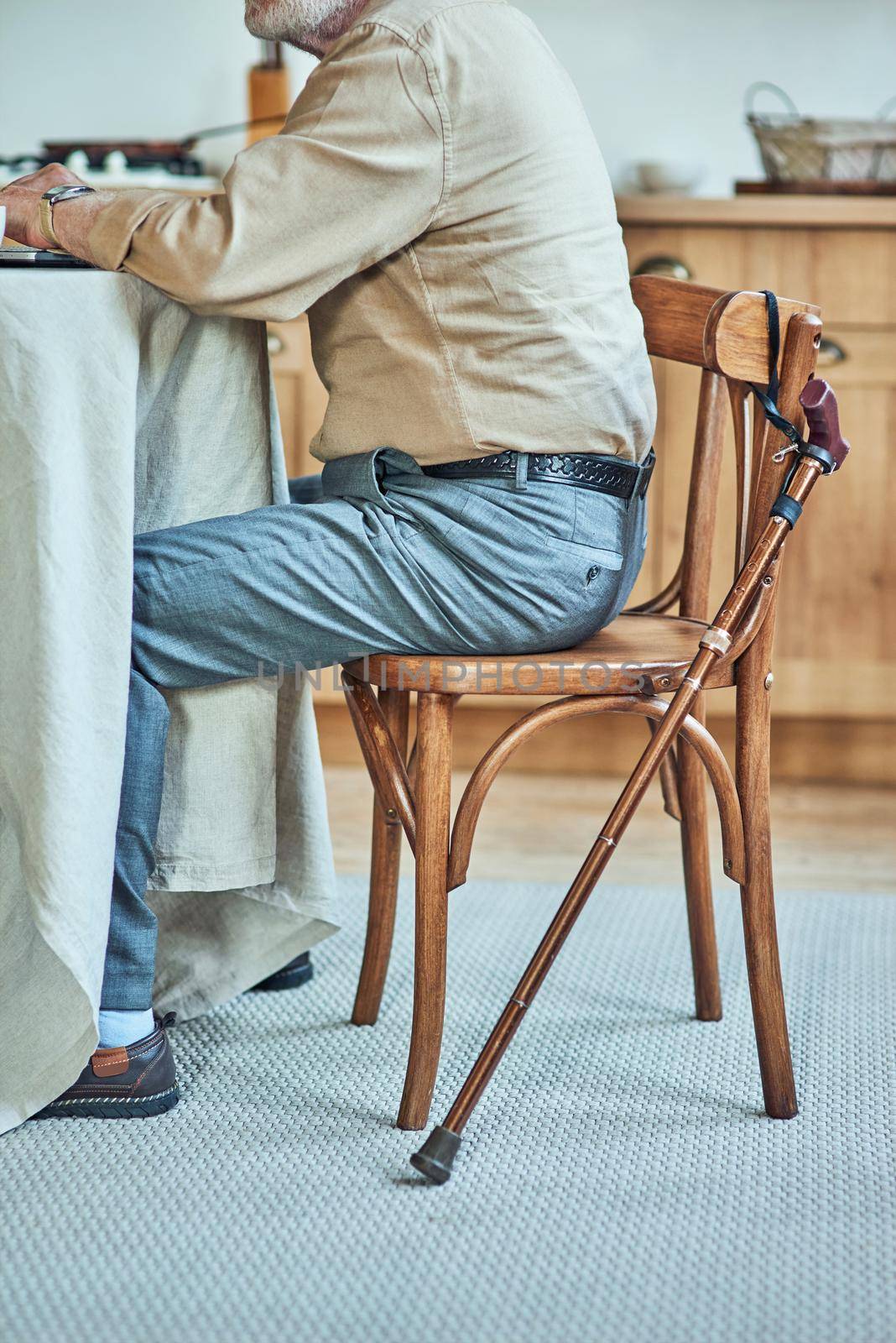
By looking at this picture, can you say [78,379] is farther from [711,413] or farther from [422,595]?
[711,413]

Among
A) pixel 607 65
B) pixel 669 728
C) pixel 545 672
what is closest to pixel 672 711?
pixel 669 728

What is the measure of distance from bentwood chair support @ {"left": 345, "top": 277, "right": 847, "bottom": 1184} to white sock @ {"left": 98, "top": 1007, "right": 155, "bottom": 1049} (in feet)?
0.90

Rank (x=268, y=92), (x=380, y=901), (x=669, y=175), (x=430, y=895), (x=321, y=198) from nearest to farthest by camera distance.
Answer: (x=321, y=198)
(x=430, y=895)
(x=380, y=901)
(x=669, y=175)
(x=268, y=92)

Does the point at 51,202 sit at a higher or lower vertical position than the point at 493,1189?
higher

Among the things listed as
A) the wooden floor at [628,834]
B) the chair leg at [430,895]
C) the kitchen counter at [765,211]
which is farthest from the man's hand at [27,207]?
the kitchen counter at [765,211]

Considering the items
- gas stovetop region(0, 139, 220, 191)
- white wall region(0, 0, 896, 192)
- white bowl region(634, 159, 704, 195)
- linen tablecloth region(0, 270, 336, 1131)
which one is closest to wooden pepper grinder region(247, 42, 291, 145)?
white wall region(0, 0, 896, 192)

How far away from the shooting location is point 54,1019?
1.33 m

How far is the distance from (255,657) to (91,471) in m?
0.24

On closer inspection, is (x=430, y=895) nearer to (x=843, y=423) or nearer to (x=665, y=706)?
(x=665, y=706)

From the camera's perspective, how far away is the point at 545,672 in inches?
51.7

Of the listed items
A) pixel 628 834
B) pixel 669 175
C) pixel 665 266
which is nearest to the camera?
pixel 628 834

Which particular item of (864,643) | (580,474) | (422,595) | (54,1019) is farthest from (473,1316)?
(864,643)

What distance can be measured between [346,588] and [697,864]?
22.2 inches

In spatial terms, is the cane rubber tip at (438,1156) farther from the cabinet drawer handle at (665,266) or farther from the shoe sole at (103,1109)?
the cabinet drawer handle at (665,266)
